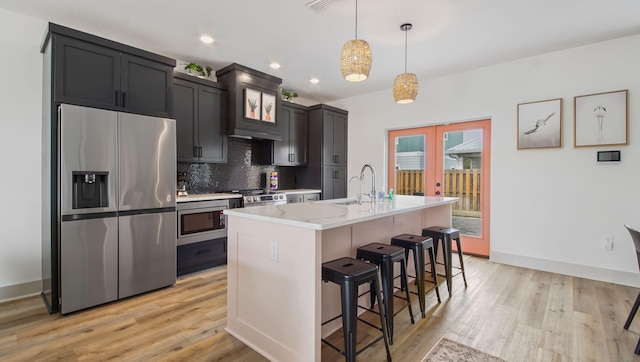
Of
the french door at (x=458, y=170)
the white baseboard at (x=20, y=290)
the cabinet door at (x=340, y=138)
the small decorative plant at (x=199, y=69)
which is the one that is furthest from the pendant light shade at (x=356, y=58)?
the white baseboard at (x=20, y=290)

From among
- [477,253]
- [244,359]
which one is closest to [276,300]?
[244,359]

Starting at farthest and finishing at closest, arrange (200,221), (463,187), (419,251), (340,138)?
(340,138)
(463,187)
(200,221)
(419,251)

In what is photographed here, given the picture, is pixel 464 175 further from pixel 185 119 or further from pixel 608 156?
pixel 185 119

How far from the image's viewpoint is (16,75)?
9.24 feet

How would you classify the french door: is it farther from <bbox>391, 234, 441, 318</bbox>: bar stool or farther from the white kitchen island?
the white kitchen island

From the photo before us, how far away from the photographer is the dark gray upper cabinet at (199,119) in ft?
12.1

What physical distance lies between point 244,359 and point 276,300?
0.44m

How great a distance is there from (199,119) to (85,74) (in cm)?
134

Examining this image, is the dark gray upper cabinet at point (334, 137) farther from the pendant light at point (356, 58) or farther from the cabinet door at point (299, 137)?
the pendant light at point (356, 58)

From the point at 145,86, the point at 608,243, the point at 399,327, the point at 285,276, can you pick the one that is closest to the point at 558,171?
the point at 608,243

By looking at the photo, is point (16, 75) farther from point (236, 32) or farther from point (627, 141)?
point (627, 141)

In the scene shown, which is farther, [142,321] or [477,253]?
[477,253]

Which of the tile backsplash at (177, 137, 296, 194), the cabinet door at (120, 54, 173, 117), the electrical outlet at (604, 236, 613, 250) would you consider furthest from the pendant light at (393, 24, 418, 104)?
the electrical outlet at (604, 236, 613, 250)

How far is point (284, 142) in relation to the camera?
5090 mm
